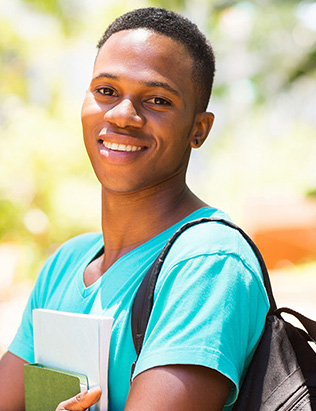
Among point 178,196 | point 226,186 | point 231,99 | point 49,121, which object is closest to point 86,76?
point 49,121

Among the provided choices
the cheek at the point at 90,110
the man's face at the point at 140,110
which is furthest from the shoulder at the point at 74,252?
the cheek at the point at 90,110

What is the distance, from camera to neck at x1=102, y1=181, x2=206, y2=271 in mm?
1936

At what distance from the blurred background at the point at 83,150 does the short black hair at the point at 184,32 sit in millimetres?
2921

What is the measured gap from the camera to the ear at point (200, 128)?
6.45ft

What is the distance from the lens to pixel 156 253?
1769 millimetres

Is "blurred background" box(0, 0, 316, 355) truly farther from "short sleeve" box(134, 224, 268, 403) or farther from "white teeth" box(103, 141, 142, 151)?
"short sleeve" box(134, 224, 268, 403)

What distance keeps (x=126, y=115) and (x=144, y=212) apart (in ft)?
1.04

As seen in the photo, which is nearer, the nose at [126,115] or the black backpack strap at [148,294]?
the black backpack strap at [148,294]

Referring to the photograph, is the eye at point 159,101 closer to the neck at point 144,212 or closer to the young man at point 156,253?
the young man at point 156,253

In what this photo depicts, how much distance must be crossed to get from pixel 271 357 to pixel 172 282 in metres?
0.28

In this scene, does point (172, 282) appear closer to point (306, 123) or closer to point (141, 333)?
point (141, 333)

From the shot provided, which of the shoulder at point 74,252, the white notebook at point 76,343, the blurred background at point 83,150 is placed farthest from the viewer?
the blurred background at point 83,150

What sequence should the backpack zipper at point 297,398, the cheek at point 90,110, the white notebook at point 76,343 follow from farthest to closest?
the cheek at point 90,110
the white notebook at point 76,343
the backpack zipper at point 297,398

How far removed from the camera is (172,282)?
1492 mm
